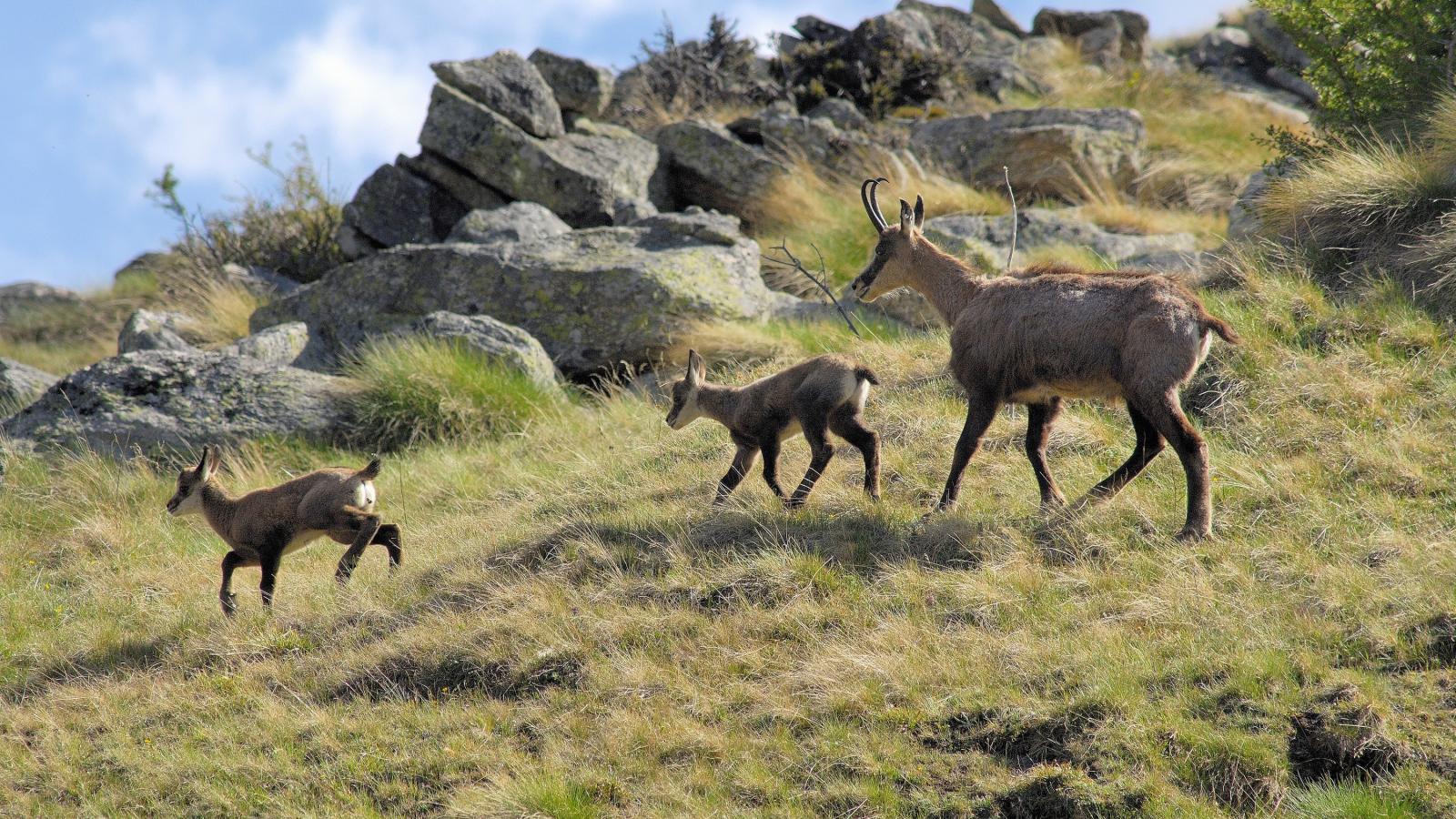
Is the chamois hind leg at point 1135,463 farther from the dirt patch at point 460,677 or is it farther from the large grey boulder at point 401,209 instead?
the large grey boulder at point 401,209

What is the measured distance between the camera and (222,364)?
1217cm

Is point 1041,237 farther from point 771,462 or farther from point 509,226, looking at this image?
point 771,462

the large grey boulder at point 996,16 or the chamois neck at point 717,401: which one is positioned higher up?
the large grey boulder at point 996,16

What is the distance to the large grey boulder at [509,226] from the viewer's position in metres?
14.9

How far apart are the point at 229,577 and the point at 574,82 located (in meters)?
13.4

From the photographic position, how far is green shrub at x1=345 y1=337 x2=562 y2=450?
Result: 1197 cm

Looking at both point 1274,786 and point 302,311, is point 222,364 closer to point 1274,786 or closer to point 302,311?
point 302,311

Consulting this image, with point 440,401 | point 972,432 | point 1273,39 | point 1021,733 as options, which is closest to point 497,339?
point 440,401

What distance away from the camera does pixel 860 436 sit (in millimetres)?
8023

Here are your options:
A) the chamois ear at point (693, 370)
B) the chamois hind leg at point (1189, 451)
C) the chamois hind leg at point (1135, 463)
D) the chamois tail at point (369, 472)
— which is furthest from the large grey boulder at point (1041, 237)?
the chamois tail at point (369, 472)

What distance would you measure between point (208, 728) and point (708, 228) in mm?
8821

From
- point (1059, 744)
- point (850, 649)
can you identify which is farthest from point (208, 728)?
point (1059, 744)

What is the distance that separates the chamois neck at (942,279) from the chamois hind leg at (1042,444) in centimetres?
82

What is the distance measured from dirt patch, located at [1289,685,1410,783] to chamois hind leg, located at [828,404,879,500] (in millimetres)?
3175
